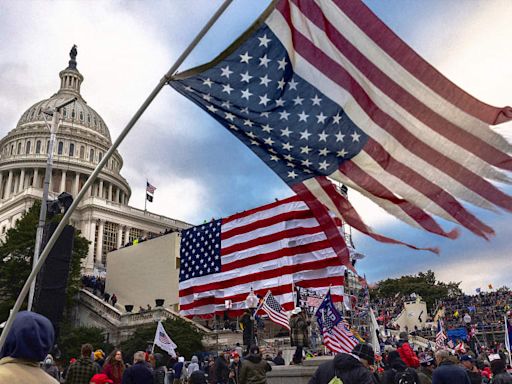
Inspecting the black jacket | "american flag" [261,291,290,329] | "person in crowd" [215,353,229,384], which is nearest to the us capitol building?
"american flag" [261,291,290,329]

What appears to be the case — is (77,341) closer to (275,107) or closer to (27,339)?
(275,107)

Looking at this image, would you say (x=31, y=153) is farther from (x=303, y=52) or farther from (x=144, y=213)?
(x=303, y=52)

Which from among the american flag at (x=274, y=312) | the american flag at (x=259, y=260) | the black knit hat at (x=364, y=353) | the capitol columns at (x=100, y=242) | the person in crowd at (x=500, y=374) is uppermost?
the capitol columns at (x=100, y=242)

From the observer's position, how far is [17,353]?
2883mm

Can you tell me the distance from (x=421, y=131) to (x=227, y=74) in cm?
265

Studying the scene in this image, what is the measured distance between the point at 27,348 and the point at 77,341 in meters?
36.5

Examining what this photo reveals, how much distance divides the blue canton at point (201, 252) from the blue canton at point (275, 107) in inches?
792

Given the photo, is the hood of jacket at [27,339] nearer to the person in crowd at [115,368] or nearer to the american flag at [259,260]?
the person in crowd at [115,368]

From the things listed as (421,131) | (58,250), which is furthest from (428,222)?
(58,250)

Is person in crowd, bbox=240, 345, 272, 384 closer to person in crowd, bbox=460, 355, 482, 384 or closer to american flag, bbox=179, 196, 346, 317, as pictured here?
person in crowd, bbox=460, 355, 482, 384

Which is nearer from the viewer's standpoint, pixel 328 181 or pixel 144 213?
pixel 328 181

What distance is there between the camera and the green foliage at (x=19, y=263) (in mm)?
42281

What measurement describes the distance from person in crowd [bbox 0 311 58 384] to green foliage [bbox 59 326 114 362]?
34.8m

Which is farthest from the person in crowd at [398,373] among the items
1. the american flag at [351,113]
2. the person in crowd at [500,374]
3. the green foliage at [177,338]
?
A: the green foliage at [177,338]
